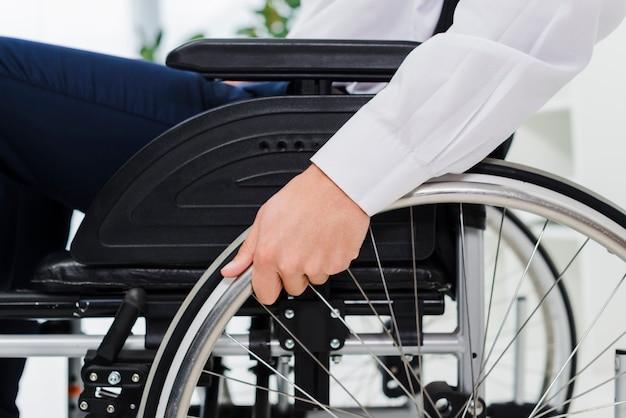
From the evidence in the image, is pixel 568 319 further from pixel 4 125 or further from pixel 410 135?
pixel 4 125

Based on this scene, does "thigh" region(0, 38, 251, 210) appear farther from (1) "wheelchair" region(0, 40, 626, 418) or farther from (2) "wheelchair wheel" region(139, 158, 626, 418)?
(2) "wheelchair wheel" region(139, 158, 626, 418)

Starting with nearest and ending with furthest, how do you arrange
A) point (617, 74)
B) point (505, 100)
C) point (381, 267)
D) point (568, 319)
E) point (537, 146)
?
point (505, 100) < point (381, 267) < point (568, 319) < point (617, 74) < point (537, 146)

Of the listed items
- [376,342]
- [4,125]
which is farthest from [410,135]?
[4,125]

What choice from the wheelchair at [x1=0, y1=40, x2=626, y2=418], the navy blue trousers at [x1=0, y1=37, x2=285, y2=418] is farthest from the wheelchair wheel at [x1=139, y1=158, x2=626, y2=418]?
the navy blue trousers at [x1=0, y1=37, x2=285, y2=418]

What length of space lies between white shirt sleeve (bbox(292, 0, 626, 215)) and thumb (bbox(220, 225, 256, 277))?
0.32ft

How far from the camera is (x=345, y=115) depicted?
0.72m

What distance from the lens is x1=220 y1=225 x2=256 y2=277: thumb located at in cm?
67

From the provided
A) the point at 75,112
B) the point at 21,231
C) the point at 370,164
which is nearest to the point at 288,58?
the point at 370,164

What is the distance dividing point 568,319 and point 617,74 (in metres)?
0.79

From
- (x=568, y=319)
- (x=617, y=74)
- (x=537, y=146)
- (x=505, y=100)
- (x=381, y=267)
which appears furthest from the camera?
(x=537, y=146)

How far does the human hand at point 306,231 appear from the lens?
0.64 metres

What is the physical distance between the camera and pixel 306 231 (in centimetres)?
64

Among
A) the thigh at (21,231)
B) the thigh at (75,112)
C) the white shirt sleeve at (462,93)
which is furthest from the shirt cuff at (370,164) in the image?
the thigh at (21,231)

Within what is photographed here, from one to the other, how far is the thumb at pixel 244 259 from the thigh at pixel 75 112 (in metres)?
0.26
